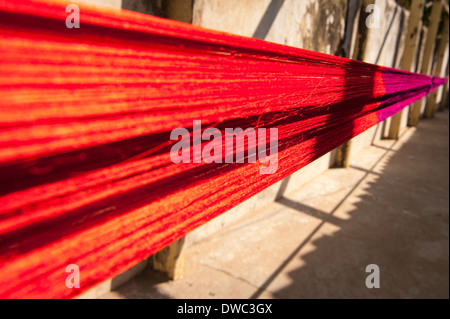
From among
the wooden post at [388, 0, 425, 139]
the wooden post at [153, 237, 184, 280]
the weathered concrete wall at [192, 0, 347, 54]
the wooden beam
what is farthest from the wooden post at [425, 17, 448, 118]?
the wooden post at [153, 237, 184, 280]

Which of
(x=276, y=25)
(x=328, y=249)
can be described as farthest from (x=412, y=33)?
(x=328, y=249)

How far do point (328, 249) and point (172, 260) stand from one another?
1231mm

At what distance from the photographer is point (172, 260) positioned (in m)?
1.84

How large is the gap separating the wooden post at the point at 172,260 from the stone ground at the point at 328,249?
2.2 inches

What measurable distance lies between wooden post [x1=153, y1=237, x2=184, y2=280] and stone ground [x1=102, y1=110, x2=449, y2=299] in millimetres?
56

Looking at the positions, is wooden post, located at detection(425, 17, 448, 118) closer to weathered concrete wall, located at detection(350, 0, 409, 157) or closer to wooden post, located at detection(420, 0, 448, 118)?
wooden post, located at detection(420, 0, 448, 118)

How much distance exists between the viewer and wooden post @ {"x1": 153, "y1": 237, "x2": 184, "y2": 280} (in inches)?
72.3

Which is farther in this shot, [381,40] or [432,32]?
[432,32]

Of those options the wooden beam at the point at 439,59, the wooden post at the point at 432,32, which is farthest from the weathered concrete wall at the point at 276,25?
the wooden beam at the point at 439,59

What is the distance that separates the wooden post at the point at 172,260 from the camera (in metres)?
1.84

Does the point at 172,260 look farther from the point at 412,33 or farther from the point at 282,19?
the point at 412,33

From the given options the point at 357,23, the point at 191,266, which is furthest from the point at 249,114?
the point at 357,23
